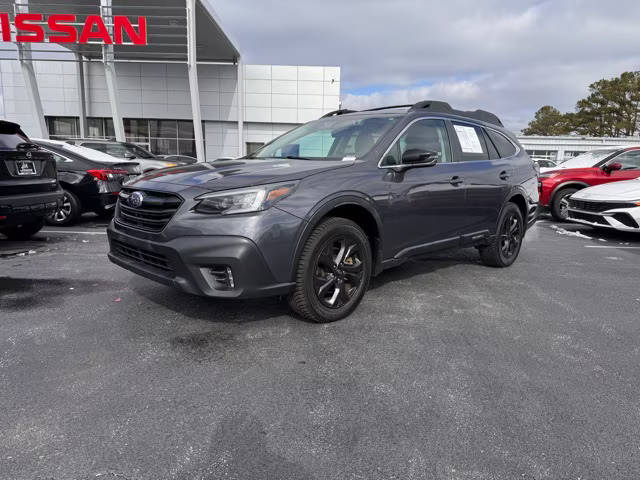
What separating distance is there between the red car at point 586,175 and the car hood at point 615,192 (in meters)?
1.41

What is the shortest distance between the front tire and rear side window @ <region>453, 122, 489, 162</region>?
1.77 meters

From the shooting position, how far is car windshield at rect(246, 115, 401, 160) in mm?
3707

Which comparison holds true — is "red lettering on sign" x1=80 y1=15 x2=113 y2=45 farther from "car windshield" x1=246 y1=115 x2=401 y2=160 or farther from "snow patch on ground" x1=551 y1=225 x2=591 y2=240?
"snow patch on ground" x1=551 y1=225 x2=591 y2=240

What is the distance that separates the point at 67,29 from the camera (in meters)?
18.1

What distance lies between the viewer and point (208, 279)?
9.33ft

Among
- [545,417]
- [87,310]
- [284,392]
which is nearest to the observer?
[545,417]

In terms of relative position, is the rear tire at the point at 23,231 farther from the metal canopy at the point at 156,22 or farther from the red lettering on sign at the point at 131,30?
the red lettering on sign at the point at 131,30

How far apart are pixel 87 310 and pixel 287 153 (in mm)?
2195

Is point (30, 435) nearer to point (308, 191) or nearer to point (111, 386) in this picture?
point (111, 386)

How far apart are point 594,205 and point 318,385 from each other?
734cm

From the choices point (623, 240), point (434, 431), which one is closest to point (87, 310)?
point (434, 431)

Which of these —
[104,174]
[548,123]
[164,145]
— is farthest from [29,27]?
[548,123]

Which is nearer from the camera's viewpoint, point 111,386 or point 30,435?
point 30,435

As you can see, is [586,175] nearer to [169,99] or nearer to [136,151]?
[136,151]
